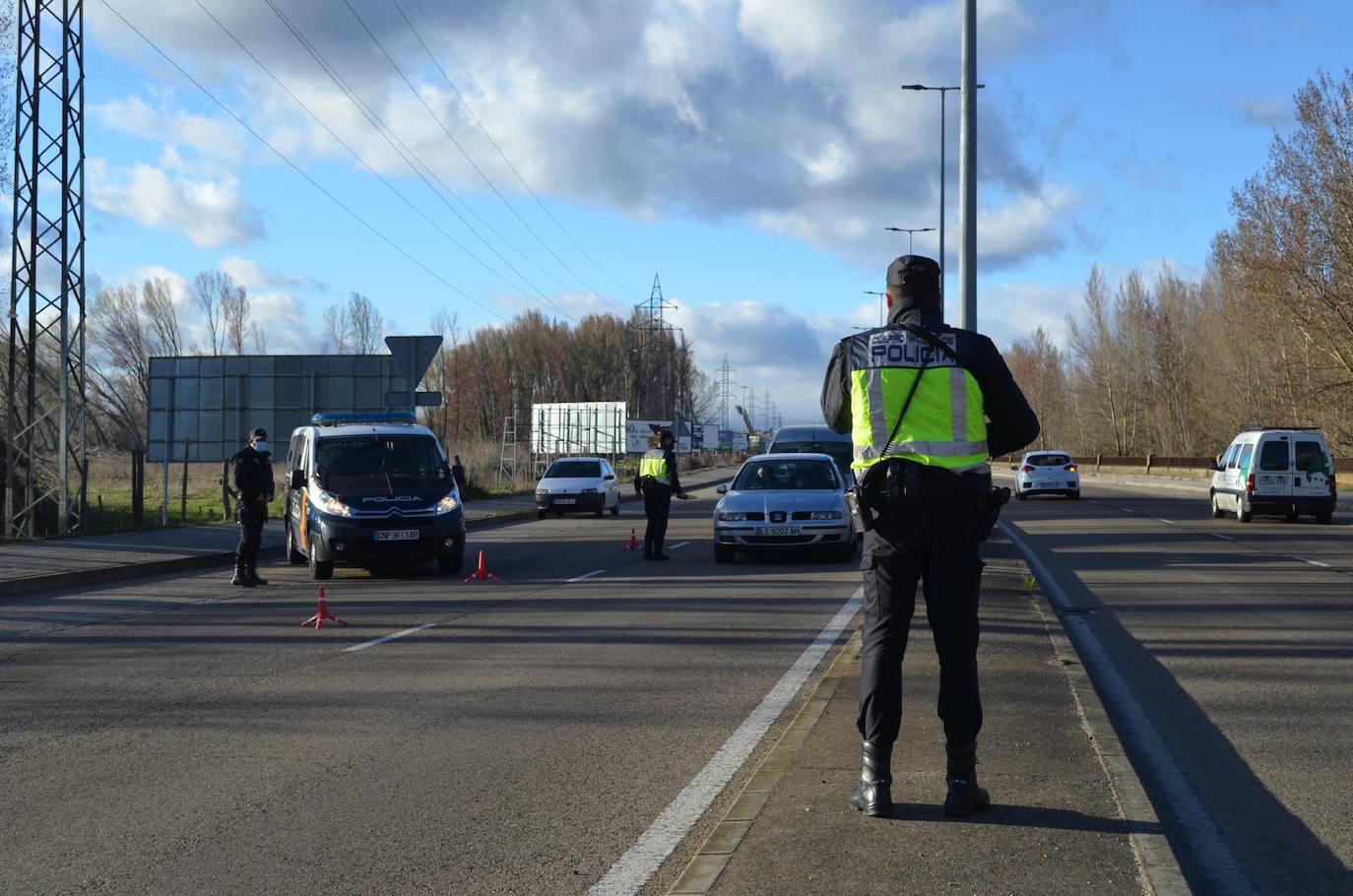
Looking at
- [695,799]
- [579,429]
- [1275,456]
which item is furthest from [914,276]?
[579,429]

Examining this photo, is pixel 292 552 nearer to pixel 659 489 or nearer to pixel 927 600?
pixel 659 489

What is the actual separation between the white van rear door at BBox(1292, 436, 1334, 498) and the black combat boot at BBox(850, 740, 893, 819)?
25858 mm

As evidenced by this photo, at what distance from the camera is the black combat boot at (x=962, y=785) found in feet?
17.3

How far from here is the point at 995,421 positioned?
5.50m

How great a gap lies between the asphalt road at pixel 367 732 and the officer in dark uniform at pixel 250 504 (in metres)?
1.76

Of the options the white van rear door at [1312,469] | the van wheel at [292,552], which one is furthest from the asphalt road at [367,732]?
the white van rear door at [1312,469]

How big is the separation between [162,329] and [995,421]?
8586 centimetres

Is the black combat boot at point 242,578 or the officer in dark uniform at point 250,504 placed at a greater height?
the officer in dark uniform at point 250,504

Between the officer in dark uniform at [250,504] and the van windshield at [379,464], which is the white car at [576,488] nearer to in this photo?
the van windshield at [379,464]

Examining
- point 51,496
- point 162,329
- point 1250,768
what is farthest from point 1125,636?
point 162,329

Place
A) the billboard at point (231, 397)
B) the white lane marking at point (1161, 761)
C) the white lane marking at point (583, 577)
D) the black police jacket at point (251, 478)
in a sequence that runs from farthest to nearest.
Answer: the billboard at point (231, 397) → the black police jacket at point (251, 478) → the white lane marking at point (583, 577) → the white lane marking at point (1161, 761)

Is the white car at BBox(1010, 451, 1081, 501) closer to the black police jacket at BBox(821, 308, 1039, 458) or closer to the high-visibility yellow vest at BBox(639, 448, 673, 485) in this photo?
the high-visibility yellow vest at BBox(639, 448, 673, 485)

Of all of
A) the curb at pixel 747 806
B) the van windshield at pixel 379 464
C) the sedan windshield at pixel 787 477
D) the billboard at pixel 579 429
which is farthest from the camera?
the billboard at pixel 579 429

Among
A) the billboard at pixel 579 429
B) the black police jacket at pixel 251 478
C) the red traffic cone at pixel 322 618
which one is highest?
the billboard at pixel 579 429
